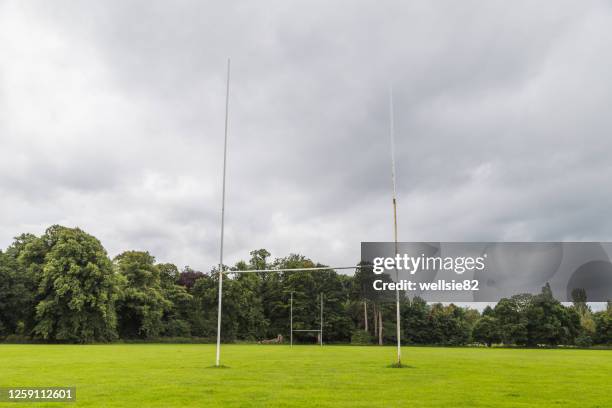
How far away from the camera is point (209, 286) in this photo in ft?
229

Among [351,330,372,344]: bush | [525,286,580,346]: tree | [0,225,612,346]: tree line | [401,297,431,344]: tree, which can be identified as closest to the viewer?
[0,225,612,346]: tree line

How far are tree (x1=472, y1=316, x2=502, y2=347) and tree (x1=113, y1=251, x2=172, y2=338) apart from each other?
3824 centimetres

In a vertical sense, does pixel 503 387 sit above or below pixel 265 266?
below

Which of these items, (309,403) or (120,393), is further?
(120,393)

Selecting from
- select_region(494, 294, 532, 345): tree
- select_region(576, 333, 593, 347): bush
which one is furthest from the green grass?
select_region(576, 333, 593, 347): bush

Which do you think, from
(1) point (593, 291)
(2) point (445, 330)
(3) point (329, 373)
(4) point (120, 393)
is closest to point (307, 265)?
(2) point (445, 330)

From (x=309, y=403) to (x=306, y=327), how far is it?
61.2 m

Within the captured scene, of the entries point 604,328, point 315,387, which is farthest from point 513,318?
point 315,387

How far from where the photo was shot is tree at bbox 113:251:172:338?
197 ft

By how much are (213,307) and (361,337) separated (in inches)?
753

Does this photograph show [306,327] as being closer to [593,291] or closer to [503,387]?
[593,291]

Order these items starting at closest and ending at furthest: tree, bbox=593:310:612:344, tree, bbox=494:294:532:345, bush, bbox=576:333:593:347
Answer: tree, bbox=593:310:612:344
bush, bbox=576:333:593:347
tree, bbox=494:294:532:345

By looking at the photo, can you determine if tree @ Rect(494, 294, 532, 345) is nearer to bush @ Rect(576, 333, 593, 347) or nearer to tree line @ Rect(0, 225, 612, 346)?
tree line @ Rect(0, 225, 612, 346)

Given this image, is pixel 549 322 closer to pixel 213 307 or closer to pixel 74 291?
pixel 213 307
